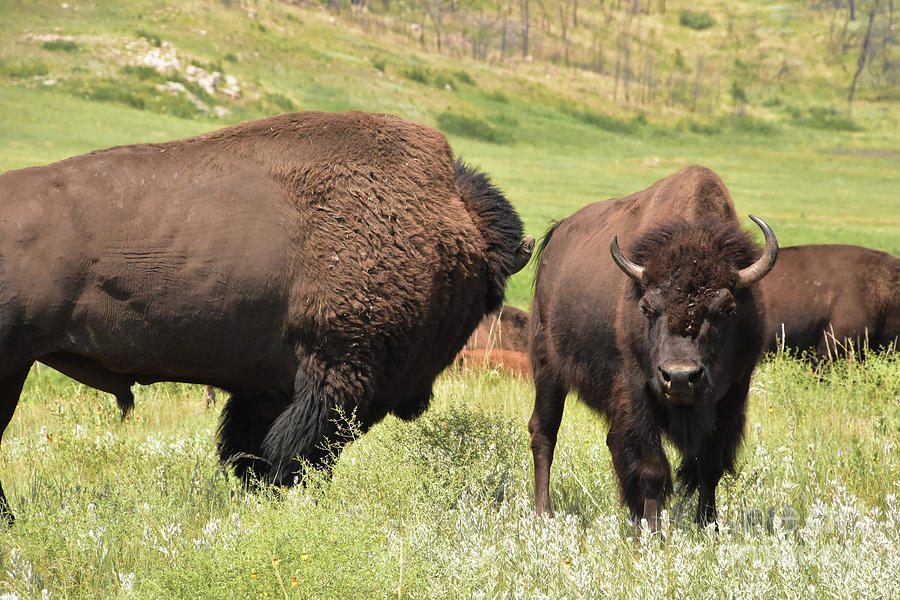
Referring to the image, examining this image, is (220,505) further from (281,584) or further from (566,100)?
(566,100)

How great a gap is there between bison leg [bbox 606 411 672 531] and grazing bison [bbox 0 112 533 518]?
42.8 inches

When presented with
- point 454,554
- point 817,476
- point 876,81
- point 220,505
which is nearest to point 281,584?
point 454,554

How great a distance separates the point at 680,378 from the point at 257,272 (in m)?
1.99

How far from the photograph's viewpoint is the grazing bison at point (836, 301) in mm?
10242

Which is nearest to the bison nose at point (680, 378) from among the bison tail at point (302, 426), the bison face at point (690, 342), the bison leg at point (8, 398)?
the bison face at point (690, 342)

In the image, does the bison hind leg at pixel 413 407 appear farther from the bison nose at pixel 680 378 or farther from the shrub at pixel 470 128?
the shrub at pixel 470 128

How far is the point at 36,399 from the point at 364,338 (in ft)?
18.6

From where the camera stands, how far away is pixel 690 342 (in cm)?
438

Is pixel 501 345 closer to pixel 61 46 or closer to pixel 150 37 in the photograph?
pixel 61 46

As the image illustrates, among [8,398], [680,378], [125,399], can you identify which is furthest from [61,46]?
[680,378]

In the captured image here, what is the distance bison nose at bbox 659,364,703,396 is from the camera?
4277 mm

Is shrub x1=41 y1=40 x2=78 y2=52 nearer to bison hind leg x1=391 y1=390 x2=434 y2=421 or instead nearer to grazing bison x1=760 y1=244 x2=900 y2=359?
grazing bison x1=760 y1=244 x2=900 y2=359

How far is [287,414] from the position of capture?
4785mm

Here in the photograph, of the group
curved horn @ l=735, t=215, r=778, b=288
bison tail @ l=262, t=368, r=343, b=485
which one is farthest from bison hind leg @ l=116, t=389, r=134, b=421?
curved horn @ l=735, t=215, r=778, b=288
